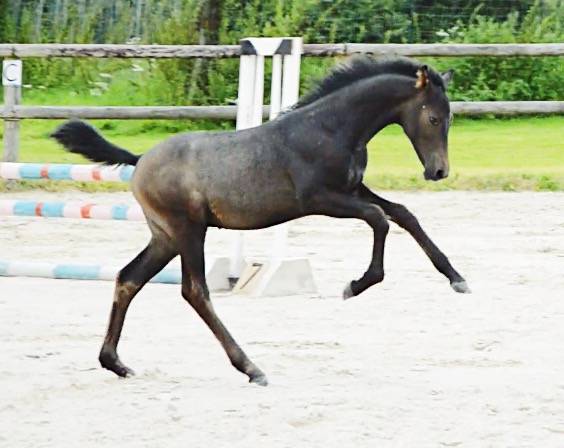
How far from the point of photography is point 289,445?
5156mm

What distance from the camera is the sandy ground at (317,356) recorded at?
542 cm

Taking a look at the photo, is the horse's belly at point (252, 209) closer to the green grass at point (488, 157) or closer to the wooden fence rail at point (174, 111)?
the green grass at point (488, 157)

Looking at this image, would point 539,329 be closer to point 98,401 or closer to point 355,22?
point 98,401

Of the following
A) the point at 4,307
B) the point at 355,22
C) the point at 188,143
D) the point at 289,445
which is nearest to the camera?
the point at 289,445

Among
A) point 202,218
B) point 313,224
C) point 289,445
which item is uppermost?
point 202,218

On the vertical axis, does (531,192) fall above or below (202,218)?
below

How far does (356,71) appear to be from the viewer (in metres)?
6.36

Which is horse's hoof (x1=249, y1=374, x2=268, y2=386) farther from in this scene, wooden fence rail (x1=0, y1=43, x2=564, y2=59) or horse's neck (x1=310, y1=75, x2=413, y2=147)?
wooden fence rail (x1=0, y1=43, x2=564, y2=59)

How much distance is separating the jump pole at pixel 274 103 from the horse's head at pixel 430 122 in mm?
2260

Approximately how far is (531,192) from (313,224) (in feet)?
7.64

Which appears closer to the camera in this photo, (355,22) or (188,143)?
(188,143)

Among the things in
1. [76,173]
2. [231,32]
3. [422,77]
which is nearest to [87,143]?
[422,77]

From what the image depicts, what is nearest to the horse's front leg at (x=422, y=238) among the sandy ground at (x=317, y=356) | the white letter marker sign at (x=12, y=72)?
the sandy ground at (x=317, y=356)

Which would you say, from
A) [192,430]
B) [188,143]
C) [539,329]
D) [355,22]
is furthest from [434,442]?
[355,22]
